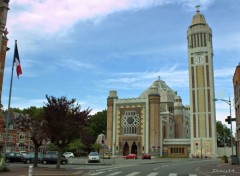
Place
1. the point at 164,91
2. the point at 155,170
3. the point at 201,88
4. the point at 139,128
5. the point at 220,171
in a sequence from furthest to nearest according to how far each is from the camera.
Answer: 1. the point at 164,91
2. the point at 139,128
3. the point at 201,88
4. the point at 155,170
5. the point at 220,171

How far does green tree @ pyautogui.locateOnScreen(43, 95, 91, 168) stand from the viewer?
→ 85.1ft

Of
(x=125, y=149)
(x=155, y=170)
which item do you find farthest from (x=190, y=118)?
(x=155, y=170)

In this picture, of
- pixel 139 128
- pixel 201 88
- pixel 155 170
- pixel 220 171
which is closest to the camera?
pixel 220 171

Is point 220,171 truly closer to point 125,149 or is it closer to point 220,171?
point 220,171

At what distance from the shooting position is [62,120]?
85.7 ft

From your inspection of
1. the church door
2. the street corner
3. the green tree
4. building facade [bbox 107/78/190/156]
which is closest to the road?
the street corner

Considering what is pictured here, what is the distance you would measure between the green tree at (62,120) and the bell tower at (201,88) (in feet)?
188

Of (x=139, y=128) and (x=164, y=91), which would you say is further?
(x=164, y=91)

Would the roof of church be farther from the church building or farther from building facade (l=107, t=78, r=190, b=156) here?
the church building

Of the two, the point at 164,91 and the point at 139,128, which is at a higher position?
the point at 164,91

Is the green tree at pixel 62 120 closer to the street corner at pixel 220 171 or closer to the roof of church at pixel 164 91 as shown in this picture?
the street corner at pixel 220 171

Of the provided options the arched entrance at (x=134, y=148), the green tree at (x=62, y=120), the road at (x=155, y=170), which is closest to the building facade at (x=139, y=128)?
the arched entrance at (x=134, y=148)

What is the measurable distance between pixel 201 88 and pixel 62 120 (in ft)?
208

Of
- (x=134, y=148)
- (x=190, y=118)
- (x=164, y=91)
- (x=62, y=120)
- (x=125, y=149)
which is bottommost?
(x=125, y=149)
